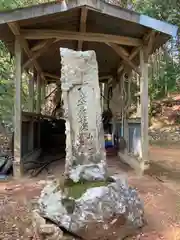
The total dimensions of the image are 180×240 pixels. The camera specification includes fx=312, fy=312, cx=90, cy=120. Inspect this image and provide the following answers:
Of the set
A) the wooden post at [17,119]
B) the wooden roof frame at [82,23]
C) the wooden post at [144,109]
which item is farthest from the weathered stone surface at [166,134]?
the wooden post at [17,119]

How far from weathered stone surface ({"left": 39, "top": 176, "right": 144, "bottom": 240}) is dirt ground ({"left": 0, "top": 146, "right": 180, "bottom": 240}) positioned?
267 mm

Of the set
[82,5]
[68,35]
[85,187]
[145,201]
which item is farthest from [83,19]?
[85,187]

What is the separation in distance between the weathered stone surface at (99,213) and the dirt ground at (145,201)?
0.88 feet

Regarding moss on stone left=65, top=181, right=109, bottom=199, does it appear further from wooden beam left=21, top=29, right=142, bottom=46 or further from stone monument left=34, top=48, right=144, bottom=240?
wooden beam left=21, top=29, right=142, bottom=46

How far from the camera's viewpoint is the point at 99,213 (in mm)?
3527

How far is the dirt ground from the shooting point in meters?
3.91

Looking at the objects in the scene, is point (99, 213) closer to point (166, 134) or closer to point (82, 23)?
point (82, 23)

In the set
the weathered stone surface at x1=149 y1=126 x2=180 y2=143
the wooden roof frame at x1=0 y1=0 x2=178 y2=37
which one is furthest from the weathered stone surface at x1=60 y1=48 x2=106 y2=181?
the weathered stone surface at x1=149 y1=126 x2=180 y2=143

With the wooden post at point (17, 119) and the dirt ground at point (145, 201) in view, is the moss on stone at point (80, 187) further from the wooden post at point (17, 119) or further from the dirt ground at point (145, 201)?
the wooden post at point (17, 119)

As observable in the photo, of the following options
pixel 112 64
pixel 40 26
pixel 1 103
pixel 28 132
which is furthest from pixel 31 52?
pixel 112 64

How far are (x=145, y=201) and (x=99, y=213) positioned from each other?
1.72m

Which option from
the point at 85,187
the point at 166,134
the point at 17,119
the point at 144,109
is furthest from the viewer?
the point at 166,134

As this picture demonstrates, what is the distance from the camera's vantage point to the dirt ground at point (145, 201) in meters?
3.91

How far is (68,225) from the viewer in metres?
3.54
